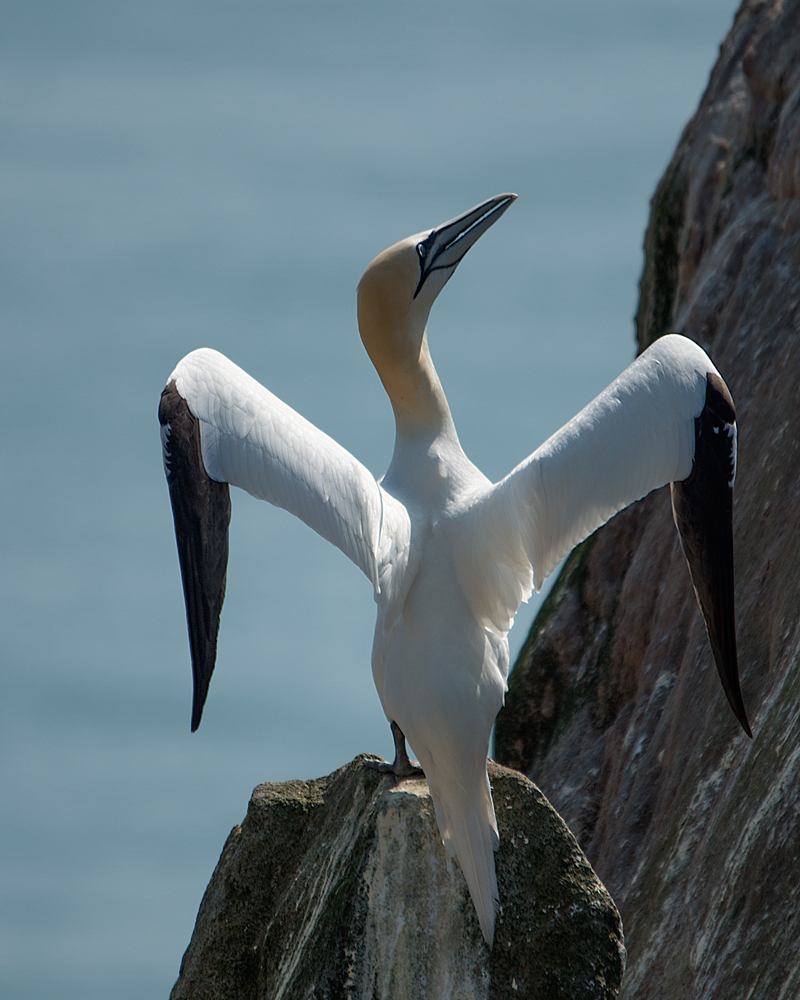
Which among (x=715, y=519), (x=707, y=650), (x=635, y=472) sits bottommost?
(x=715, y=519)

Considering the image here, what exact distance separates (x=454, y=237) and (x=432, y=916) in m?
3.44

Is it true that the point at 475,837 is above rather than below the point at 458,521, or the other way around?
below

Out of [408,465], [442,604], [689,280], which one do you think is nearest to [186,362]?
[408,465]

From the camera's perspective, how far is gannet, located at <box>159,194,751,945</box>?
545 cm

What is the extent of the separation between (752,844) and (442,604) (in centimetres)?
222

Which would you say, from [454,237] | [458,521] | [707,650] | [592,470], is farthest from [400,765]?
[707,650]

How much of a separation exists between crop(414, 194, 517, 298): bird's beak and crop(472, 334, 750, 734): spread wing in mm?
1357

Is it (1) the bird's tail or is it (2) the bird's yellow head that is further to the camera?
(2) the bird's yellow head

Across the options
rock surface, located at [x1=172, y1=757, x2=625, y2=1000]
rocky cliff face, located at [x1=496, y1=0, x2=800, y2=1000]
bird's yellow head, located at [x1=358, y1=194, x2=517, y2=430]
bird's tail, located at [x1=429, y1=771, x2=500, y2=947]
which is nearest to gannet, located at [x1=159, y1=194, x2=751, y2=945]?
bird's tail, located at [x1=429, y1=771, x2=500, y2=947]

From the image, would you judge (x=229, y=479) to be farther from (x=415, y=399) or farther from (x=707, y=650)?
(x=707, y=650)

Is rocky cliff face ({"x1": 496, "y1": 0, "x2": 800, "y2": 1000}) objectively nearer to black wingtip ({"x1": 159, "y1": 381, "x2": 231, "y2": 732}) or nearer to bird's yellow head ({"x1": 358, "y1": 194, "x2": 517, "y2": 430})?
bird's yellow head ({"x1": 358, "y1": 194, "x2": 517, "y2": 430})

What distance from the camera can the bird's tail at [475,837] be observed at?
5.39 metres

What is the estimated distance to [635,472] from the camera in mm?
5609

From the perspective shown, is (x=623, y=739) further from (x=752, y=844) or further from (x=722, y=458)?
(x=722, y=458)
